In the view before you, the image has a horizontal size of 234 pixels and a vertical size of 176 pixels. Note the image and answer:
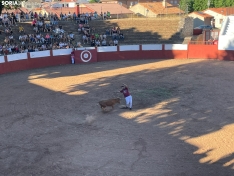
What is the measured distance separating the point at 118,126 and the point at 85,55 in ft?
55.7

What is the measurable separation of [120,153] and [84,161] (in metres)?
1.31

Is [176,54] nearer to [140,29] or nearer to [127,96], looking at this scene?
[140,29]

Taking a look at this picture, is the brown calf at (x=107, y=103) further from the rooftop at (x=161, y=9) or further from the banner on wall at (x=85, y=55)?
the rooftop at (x=161, y=9)

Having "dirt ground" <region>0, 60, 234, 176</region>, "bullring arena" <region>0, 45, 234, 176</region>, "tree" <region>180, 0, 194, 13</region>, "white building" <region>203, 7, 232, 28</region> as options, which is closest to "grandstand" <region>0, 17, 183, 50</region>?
"bullring arena" <region>0, 45, 234, 176</region>

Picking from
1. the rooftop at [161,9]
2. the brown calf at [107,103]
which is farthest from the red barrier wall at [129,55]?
the rooftop at [161,9]

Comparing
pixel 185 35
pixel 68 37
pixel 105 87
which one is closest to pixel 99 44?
pixel 68 37

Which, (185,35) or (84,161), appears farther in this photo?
(185,35)

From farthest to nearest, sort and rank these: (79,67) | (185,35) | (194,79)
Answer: (185,35), (79,67), (194,79)

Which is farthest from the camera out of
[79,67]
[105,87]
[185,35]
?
[185,35]

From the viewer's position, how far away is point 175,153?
1141 cm

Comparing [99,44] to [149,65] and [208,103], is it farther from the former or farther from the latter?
[208,103]

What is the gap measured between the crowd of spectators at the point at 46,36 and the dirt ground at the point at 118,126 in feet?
23.0

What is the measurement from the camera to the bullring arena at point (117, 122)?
10.8 m

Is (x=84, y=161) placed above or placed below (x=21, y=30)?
below
